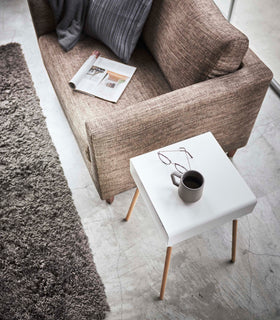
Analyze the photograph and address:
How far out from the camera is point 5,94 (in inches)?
89.2

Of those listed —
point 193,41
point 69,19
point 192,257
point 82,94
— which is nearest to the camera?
point 193,41

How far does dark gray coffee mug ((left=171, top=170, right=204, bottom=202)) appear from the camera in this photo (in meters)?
1.18

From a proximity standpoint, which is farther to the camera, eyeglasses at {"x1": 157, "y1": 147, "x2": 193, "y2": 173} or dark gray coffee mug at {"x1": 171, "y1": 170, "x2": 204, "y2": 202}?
eyeglasses at {"x1": 157, "y1": 147, "x2": 193, "y2": 173}

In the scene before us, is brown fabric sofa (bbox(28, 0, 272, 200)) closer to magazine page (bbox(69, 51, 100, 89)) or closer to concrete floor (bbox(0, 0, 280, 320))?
magazine page (bbox(69, 51, 100, 89))

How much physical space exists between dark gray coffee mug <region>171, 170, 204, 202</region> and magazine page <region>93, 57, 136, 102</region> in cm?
65

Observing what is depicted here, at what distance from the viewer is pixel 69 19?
1.93m

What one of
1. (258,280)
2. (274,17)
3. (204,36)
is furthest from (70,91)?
(274,17)

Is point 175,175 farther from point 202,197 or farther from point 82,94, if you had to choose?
point 82,94

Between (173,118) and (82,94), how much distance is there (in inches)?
22.3

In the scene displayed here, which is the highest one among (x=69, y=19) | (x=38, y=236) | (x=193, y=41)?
(x=193, y=41)

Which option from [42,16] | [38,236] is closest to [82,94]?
[42,16]

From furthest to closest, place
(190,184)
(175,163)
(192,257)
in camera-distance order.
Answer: (192,257), (175,163), (190,184)

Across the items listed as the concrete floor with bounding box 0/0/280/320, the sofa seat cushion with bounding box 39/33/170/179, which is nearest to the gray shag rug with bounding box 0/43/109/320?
the concrete floor with bounding box 0/0/280/320

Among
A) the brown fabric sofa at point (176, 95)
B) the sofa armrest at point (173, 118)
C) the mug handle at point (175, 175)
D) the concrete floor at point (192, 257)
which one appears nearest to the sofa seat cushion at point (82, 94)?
the brown fabric sofa at point (176, 95)
